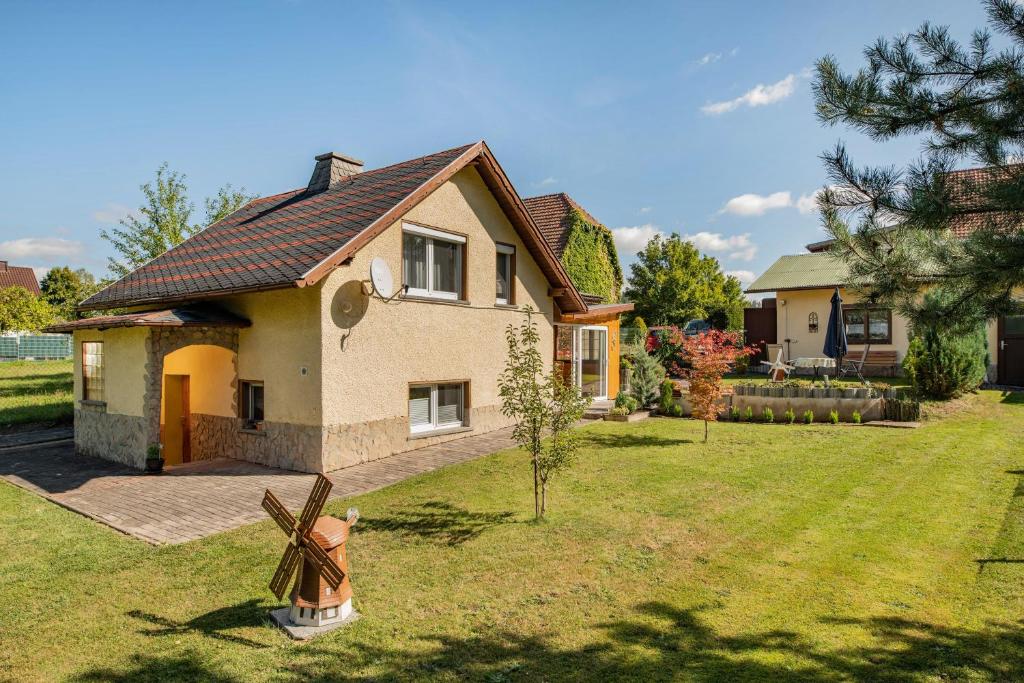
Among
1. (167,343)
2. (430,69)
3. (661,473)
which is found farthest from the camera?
(430,69)

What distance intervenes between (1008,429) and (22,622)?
1772 cm

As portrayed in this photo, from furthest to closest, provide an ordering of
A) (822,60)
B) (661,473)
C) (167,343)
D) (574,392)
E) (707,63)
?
(707,63) < (167,343) < (661,473) < (574,392) < (822,60)

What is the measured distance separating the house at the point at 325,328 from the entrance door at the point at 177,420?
3 cm

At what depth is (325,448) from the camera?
10523 mm

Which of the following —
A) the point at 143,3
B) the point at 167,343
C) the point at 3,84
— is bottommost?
the point at 167,343

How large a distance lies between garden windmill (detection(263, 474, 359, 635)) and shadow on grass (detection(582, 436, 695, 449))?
7981mm

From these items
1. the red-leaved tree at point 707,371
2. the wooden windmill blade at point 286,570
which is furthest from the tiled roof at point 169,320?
the red-leaved tree at point 707,371

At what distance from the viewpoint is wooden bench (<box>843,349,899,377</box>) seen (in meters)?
23.8

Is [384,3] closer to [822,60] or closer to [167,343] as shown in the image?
[167,343]

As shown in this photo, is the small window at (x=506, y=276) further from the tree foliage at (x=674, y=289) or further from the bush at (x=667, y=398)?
the tree foliage at (x=674, y=289)

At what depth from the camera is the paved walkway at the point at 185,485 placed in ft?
26.1

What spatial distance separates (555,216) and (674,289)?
15.5m

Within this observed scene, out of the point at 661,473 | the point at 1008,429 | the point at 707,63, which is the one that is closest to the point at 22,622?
the point at 661,473

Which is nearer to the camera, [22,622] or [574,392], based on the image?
[22,622]
